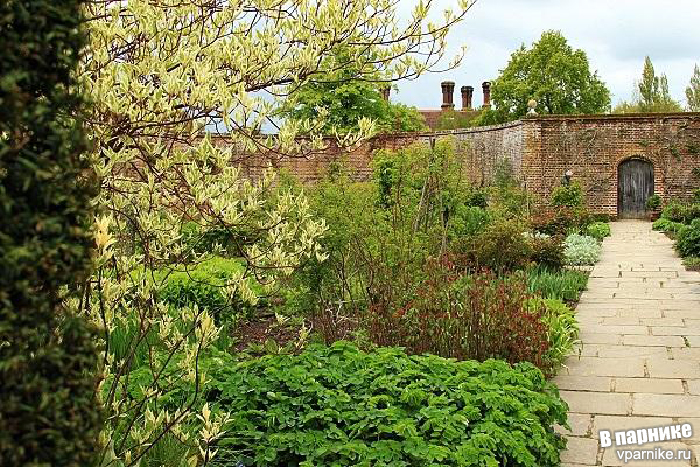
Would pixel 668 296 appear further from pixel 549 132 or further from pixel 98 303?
pixel 549 132

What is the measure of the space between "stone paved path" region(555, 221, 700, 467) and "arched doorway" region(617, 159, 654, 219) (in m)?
11.4

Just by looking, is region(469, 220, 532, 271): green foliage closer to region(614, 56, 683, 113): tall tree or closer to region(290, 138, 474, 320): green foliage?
region(290, 138, 474, 320): green foliage

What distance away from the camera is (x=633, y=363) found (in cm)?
646

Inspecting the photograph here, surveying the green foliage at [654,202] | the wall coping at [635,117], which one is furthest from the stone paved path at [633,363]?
the wall coping at [635,117]

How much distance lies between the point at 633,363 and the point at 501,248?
4.36 metres

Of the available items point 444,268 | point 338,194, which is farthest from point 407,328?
point 338,194

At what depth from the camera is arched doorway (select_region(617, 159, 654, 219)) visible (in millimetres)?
22828

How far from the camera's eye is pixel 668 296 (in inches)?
390

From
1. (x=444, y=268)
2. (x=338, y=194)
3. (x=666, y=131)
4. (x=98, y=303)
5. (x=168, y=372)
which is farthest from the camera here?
(x=666, y=131)

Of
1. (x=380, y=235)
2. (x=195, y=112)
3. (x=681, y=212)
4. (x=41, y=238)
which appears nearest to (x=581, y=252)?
(x=380, y=235)

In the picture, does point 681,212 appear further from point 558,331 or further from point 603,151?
point 558,331

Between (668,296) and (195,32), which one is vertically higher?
(195,32)

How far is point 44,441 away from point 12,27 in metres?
0.94

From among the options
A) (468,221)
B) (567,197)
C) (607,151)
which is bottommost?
(567,197)
